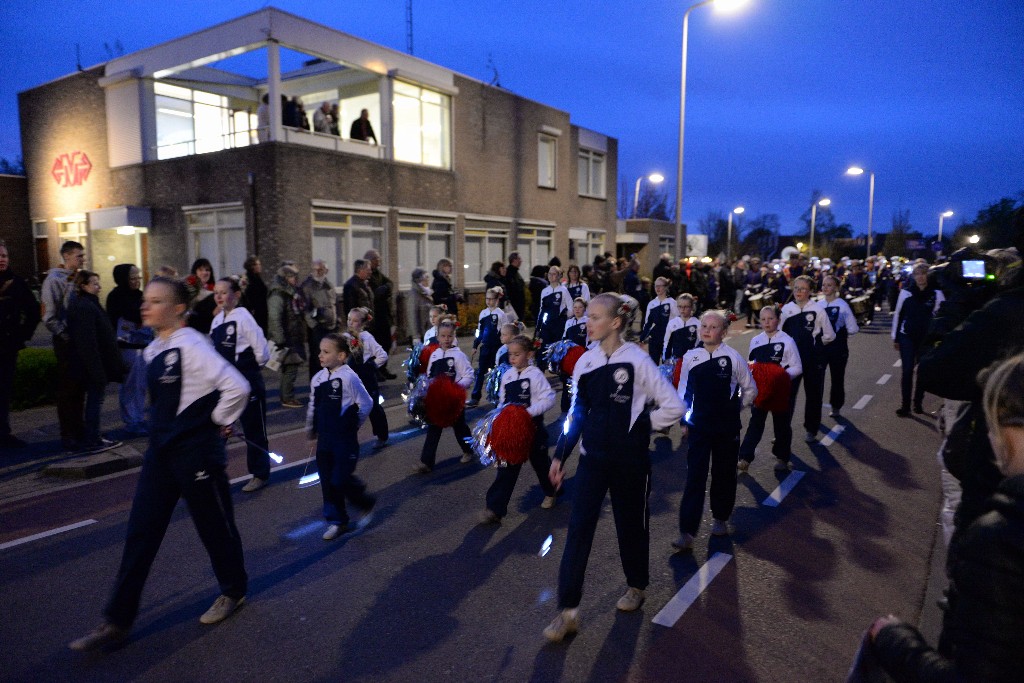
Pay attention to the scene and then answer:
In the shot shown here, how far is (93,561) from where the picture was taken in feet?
16.2

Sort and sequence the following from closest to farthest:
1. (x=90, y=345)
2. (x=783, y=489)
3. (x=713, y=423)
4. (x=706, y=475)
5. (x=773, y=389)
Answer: (x=706, y=475), (x=713, y=423), (x=783, y=489), (x=773, y=389), (x=90, y=345)

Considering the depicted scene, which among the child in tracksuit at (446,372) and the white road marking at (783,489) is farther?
the child in tracksuit at (446,372)

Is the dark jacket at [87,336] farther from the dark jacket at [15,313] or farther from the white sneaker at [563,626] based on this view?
the white sneaker at [563,626]

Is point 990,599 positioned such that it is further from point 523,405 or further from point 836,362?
point 836,362

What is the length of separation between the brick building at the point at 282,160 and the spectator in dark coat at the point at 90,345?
24.3 feet

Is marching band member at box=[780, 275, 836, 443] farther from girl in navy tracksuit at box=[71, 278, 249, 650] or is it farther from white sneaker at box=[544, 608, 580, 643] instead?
girl in navy tracksuit at box=[71, 278, 249, 650]

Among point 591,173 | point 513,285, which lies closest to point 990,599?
point 513,285

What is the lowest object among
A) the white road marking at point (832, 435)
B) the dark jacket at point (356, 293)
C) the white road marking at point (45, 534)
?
the white road marking at point (832, 435)

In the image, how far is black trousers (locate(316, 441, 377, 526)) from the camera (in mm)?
5379

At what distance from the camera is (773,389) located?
681 centimetres

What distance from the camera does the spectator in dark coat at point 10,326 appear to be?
775cm

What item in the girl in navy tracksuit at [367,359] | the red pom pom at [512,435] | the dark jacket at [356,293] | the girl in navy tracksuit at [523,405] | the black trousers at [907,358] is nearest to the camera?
the red pom pom at [512,435]

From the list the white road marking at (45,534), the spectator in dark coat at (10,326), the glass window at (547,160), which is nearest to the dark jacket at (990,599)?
the white road marking at (45,534)

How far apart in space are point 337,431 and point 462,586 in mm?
1675
